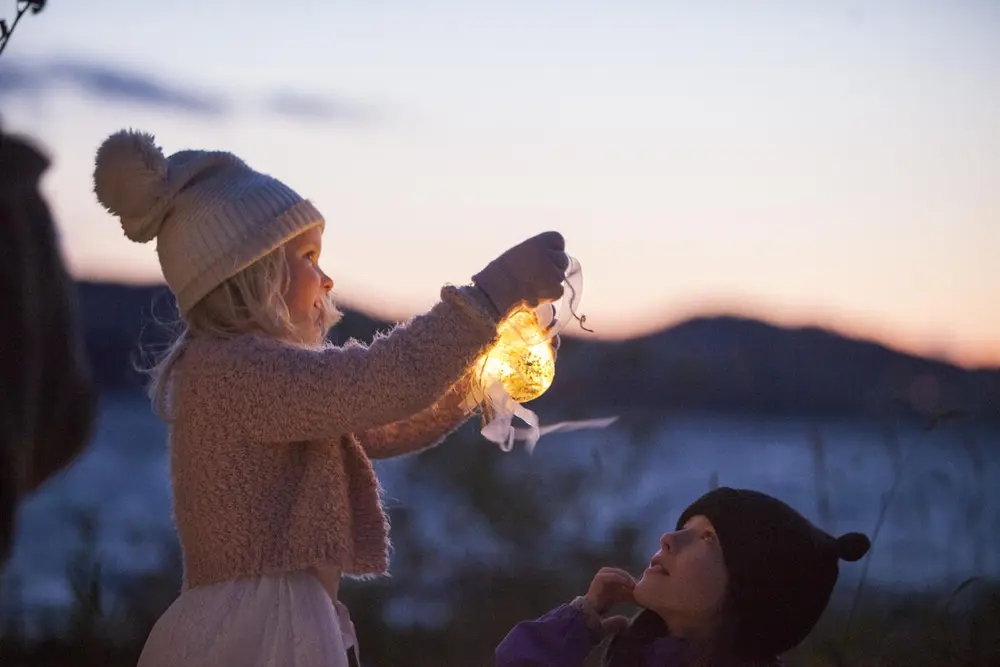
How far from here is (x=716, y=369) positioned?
4547 mm

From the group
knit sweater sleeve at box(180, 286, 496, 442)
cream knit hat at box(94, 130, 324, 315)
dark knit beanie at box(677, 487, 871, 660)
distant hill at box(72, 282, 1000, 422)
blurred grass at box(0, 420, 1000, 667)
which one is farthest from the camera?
distant hill at box(72, 282, 1000, 422)

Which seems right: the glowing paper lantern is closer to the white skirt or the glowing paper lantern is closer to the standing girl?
the standing girl

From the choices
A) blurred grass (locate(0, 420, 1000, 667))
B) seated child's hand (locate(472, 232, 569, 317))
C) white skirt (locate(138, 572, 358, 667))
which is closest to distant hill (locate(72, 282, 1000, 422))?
blurred grass (locate(0, 420, 1000, 667))

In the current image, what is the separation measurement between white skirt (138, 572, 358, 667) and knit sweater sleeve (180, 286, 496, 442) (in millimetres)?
270

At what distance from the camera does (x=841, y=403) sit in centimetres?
453

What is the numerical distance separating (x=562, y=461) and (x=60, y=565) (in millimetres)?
1654

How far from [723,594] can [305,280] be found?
39.1 inches

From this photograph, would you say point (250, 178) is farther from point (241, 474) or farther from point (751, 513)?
point (751, 513)

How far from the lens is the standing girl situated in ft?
6.60

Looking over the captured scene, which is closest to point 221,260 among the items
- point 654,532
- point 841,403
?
point 654,532

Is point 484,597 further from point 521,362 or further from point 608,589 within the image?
point 521,362

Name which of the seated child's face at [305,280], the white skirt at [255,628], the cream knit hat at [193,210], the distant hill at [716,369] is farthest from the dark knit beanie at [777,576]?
the distant hill at [716,369]

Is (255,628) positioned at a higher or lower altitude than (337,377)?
lower

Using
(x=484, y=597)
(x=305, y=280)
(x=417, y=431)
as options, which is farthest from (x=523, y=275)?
(x=484, y=597)
